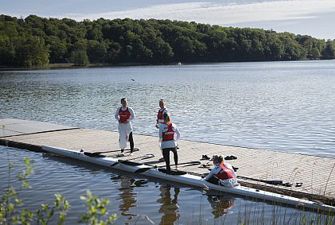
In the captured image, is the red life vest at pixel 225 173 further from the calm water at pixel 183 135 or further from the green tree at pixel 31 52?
the green tree at pixel 31 52

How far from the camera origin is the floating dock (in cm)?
1087

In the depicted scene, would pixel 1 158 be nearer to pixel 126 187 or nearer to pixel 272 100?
pixel 126 187

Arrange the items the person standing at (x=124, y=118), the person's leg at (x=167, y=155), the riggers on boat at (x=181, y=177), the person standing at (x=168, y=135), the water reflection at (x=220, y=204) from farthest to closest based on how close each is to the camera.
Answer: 1. the person standing at (x=124, y=118)
2. the person's leg at (x=167, y=155)
3. the person standing at (x=168, y=135)
4. the water reflection at (x=220, y=204)
5. the riggers on boat at (x=181, y=177)

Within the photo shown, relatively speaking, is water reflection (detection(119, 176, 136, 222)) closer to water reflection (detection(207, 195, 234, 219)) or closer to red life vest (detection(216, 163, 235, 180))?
water reflection (detection(207, 195, 234, 219))

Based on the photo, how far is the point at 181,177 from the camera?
12336 millimetres

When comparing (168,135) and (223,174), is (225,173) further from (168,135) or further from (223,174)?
(168,135)

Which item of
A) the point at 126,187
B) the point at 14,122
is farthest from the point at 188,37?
the point at 126,187

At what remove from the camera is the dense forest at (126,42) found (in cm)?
13512

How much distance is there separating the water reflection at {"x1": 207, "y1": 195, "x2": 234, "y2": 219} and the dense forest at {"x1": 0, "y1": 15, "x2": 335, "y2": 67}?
403 feet

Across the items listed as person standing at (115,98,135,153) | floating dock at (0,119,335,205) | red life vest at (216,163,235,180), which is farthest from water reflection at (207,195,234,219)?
person standing at (115,98,135,153)

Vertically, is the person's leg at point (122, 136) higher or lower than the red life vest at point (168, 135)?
lower

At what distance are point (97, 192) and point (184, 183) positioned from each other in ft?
7.03

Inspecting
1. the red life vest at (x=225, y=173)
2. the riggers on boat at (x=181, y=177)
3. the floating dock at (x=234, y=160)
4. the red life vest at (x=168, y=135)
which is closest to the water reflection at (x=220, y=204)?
the riggers on boat at (x=181, y=177)

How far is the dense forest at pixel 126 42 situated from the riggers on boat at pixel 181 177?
386 ft
